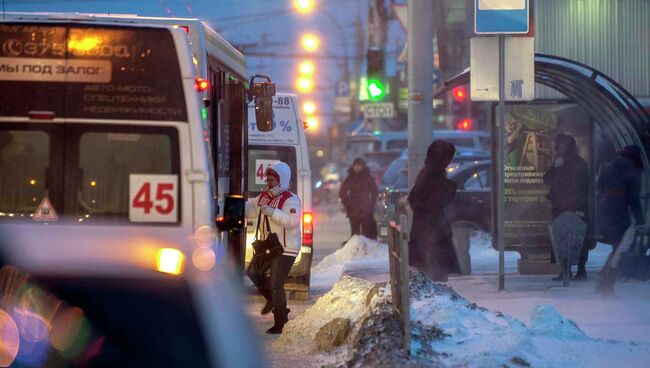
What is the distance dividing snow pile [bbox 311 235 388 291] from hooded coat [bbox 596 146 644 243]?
4.17 meters

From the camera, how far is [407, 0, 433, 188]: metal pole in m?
14.5

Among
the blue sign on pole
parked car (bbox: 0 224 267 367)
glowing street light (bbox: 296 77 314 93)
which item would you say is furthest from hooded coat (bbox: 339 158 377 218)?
glowing street light (bbox: 296 77 314 93)

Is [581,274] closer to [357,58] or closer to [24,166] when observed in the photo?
[24,166]

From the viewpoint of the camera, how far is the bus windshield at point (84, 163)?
620cm

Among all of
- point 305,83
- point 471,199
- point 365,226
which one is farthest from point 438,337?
point 305,83

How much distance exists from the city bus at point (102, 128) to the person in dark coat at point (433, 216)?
6280 mm

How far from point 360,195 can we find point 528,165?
6.43 meters

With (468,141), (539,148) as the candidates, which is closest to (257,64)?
(468,141)

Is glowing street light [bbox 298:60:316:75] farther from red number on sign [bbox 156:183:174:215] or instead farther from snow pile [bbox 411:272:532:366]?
red number on sign [bbox 156:183:174:215]

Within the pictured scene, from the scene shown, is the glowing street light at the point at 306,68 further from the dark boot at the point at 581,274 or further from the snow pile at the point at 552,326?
the snow pile at the point at 552,326

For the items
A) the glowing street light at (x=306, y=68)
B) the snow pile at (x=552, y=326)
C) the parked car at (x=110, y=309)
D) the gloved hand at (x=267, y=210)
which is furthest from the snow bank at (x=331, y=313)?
the glowing street light at (x=306, y=68)

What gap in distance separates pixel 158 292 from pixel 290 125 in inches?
335

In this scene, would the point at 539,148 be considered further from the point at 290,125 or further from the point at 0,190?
the point at 0,190

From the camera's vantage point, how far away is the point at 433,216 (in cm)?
1234
